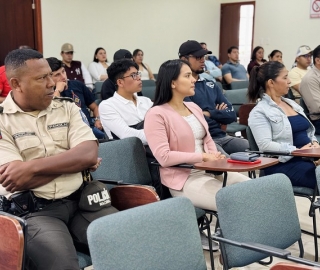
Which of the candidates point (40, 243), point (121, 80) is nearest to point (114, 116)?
point (121, 80)

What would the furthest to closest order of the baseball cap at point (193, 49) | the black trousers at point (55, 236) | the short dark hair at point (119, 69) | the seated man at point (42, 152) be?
1. the baseball cap at point (193, 49)
2. the short dark hair at point (119, 69)
3. the seated man at point (42, 152)
4. the black trousers at point (55, 236)

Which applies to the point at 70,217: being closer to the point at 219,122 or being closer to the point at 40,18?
the point at 219,122

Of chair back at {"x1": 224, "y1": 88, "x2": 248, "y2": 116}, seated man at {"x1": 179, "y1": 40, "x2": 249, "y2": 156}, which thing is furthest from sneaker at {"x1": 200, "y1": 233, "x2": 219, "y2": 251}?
chair back at {"x1": 224, "y1": 88, "x2": 248, "y2": 116}

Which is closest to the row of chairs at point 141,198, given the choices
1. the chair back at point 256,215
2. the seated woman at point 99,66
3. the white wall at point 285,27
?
the chair back at point 256,215

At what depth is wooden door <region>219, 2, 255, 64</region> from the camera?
388 inches

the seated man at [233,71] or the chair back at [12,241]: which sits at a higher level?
the seated man at [233,71]

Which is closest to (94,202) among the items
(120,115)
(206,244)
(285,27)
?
(206,244)

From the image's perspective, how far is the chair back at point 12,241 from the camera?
5.40ft

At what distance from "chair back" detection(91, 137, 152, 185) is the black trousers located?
1.64ft

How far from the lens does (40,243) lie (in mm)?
1797

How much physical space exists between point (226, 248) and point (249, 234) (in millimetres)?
117

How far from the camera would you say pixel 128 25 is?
328 inches

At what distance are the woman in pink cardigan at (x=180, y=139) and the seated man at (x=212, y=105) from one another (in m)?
0.52

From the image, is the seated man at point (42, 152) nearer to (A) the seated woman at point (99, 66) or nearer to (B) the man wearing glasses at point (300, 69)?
(B) the man wearing glasses at point (300, 69)
